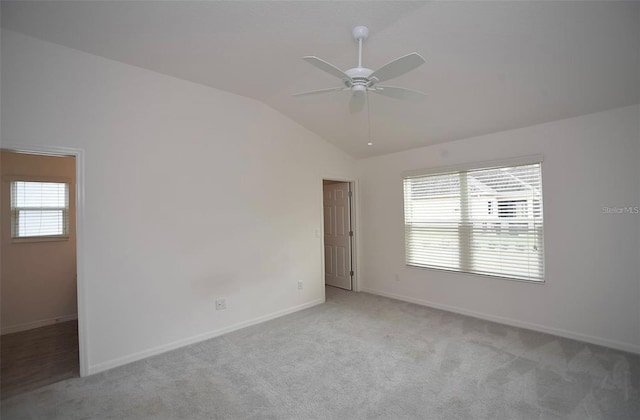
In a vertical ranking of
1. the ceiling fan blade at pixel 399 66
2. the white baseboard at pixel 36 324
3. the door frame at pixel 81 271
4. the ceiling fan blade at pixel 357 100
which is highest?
the ceiling fan blade at pixel 399 66

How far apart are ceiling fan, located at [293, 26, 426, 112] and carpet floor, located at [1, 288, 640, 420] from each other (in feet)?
7.53

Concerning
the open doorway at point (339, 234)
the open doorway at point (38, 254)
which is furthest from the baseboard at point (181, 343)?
the open doorway at point (339, 234)

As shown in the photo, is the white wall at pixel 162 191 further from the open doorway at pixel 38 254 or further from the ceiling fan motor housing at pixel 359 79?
the ceiling fan motor housing at pixel 359 79

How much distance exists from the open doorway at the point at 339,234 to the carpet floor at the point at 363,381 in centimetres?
200

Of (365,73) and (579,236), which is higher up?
(365,73)

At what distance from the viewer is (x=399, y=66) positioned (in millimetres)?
1904

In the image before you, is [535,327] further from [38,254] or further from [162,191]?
[38,254]

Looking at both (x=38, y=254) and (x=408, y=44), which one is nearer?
(x=408, y=44)

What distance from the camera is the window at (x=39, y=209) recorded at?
3.76m

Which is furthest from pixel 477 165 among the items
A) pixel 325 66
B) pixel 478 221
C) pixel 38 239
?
pixel 38 239

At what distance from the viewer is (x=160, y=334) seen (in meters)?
3.16

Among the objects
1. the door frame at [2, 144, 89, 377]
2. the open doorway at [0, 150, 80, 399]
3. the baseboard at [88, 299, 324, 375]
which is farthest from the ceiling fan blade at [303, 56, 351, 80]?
the open doorway at [0, 150, 80, 399]

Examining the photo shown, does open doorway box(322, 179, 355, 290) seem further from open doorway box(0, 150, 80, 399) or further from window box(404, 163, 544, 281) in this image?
open doorway box(0, 150, 80, 399)

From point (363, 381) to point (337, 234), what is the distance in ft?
10.8
